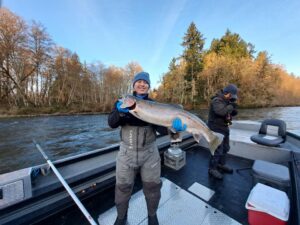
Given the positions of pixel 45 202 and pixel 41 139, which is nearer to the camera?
pixel 45 202

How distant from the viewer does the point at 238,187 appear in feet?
7.50

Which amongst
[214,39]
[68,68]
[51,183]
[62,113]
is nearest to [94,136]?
[51,183]

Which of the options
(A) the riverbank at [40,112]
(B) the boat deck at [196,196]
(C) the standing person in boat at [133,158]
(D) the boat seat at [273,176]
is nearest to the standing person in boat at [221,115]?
(B) the boat deck at [196,196]

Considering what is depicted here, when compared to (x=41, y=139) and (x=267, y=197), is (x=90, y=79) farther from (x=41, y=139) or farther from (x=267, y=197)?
(x=267, y=197)

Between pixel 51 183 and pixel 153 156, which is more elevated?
pixel 153 156

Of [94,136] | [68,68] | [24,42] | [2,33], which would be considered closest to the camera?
[94,136]

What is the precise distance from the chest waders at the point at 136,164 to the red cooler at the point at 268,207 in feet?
3.07

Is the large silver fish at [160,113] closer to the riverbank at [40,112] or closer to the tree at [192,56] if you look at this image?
the riverbank at [40,112]

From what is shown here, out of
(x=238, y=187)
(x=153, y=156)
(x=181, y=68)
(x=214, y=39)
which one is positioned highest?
(x=214, y=39)

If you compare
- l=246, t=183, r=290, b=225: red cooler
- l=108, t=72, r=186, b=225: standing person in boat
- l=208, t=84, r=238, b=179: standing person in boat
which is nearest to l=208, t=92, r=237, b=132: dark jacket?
l=208, t=84, r=238, b=179: standing person in boat

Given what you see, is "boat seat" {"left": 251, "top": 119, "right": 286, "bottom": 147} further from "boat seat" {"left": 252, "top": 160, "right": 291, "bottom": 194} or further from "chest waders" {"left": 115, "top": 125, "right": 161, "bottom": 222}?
"chest waders" {"left": 115, "top": 125, "right": 161, "bottom": 222}

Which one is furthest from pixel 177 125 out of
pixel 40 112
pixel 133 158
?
pixel 40 112

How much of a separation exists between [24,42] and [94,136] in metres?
17.8

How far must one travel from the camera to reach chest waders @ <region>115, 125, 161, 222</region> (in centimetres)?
135
